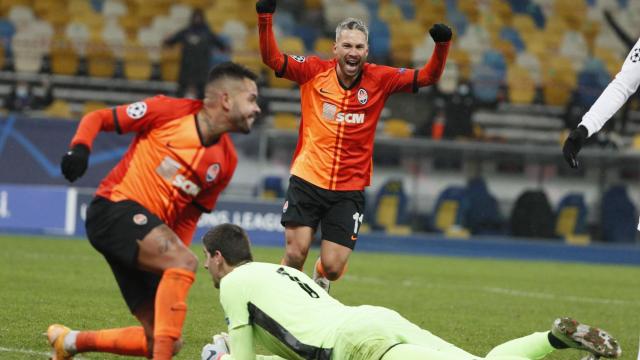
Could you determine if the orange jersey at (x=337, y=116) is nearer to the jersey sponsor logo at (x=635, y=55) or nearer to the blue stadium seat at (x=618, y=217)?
the jersey sponsor logo at (x=635, y=55)

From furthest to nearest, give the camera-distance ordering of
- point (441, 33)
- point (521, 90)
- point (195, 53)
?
point (521, 90)
point (195, 53)
point (441, 33)

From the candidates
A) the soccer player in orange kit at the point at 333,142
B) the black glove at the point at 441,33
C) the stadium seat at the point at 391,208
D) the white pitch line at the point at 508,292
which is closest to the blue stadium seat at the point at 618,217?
the stadium seat at the point at 391,208

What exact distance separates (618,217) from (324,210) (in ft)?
37.9

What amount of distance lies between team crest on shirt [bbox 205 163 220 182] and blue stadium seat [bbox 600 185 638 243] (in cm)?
1382

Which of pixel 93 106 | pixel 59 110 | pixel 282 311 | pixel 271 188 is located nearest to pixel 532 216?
pixel 271 188

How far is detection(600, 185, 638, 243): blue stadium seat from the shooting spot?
19.3 meters


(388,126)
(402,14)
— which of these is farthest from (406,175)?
(402,14)

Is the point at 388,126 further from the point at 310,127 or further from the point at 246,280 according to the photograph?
the point at 246,280

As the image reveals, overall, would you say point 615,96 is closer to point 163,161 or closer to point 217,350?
point 163,161

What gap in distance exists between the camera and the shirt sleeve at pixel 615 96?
6.06 meters

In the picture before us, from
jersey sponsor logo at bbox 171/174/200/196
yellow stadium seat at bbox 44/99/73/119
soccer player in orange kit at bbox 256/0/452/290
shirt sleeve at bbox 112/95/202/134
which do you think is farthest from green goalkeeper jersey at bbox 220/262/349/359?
yellow stadium seat at bbox 44/99/73/119

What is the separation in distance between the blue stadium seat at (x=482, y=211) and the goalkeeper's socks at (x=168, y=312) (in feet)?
43.5

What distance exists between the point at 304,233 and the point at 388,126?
1192 cm

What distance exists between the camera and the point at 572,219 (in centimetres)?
1955
